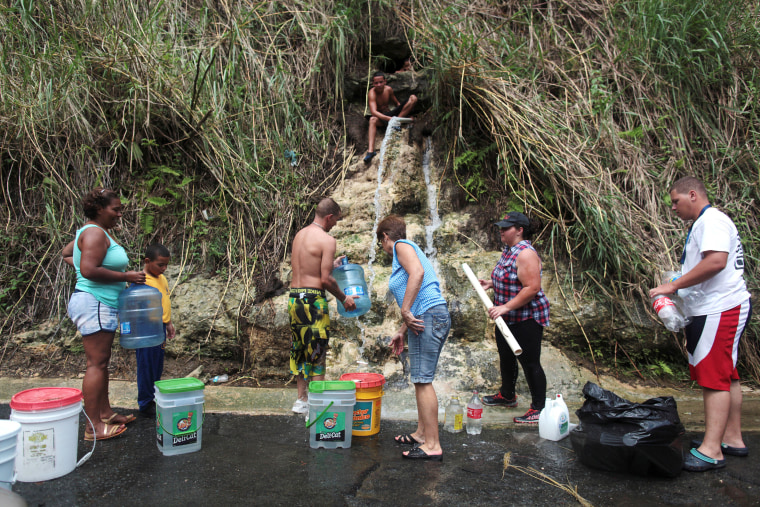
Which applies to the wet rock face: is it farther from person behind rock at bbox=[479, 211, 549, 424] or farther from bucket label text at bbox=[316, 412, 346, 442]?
→ bucket label text at bbox=[316, 412, 346, 442]

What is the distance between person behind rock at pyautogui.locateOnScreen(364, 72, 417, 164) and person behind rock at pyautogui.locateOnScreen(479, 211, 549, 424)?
3905 millimetres

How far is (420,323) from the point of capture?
3.59m

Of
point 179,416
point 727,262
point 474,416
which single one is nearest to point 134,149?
point 179,416

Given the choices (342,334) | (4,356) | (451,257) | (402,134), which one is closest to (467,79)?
(402,134)

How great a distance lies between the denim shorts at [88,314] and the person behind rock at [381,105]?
491 cm

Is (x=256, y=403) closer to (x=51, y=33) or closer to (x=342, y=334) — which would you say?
(x=342, y=334)

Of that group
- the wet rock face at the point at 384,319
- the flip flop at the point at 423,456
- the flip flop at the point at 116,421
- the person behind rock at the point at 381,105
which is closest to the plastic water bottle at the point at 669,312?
the wet rock face at the point at 384,319

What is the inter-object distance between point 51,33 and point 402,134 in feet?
17.8

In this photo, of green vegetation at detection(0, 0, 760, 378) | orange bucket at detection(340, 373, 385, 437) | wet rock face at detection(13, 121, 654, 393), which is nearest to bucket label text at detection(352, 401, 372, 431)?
orange bucket at detection(340, 373, 385, 437)

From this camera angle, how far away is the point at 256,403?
4824 mm

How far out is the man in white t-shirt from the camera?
3342mm

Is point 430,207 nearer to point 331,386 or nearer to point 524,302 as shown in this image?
point 524,302

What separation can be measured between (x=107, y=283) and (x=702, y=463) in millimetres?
4613

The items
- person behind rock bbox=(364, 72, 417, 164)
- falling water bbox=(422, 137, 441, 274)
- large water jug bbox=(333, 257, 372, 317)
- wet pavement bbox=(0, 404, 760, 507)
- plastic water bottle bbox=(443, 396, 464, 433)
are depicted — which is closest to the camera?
wet pavement bbox=(0, 404, 760, 507)
